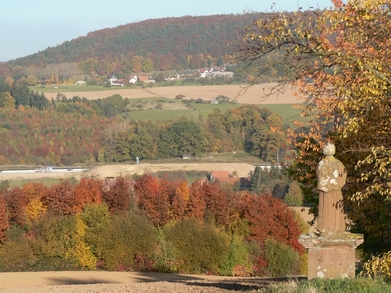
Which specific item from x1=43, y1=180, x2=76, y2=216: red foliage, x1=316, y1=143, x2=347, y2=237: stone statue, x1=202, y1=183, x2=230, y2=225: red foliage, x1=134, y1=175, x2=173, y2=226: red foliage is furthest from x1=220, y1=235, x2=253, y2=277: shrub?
x1=316, y1=143, x2=347, y2=237: stone statue

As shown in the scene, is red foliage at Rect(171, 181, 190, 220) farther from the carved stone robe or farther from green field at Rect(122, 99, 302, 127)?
green field at Rect(122, 99, 302, 127)

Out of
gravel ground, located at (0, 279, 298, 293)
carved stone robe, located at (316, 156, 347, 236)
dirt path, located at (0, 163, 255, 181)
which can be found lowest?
dirt path, located at (0, 163, 255, 181)

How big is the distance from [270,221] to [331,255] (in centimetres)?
3722

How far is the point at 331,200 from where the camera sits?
12.9 m

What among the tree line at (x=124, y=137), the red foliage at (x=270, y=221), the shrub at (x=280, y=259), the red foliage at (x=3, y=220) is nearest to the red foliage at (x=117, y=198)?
the red foliage at (x=3, y=220)

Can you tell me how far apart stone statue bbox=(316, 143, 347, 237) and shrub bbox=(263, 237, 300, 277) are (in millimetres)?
31226

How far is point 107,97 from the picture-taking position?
14362cm

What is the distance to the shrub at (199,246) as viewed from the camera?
43.9m

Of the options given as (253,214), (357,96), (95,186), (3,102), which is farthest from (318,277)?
(3,102)

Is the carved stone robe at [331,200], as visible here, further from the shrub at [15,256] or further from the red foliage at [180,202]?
the red foliage at [180,202]

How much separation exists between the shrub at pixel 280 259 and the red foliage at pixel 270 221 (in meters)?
1.68

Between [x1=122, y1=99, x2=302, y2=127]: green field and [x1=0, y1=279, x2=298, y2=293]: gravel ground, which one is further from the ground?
[x1=0, y1=279, x2=298, y2=293]: gravel ground

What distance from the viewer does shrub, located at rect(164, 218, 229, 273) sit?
43.9 metres

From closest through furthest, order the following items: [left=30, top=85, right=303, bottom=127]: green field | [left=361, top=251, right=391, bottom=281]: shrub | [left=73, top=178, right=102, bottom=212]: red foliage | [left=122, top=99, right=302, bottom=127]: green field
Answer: [left=361, top=251, right=391, bottom=281]: shrub, [left=73, top=178, right=102, bottom=212]: red foliage, [left=30, top=85, right=303, bottom=127]: green field, [left=122, top=99, right=302, bottom=127]: green field
